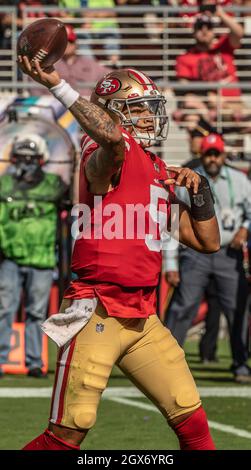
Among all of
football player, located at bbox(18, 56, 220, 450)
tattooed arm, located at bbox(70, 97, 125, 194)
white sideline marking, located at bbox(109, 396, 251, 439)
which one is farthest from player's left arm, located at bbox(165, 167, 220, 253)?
white sideline marking, located at bbox(109, 396, 251, 439)

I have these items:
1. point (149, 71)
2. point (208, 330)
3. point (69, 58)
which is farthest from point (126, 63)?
point (208, 330)

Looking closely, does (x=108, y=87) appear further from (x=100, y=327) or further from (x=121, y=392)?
(x=121, y=392)

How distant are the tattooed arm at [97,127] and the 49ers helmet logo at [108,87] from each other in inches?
22.2

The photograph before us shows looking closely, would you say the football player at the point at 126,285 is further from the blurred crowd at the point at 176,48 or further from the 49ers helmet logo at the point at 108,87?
the blurred crowd at the point at 176,48

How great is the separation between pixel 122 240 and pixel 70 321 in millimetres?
413

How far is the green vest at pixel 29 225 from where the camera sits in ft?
34.4

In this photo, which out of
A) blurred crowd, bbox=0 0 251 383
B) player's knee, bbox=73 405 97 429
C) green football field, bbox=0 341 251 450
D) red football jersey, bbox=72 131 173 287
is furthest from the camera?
blurred crowd, bbox=0 0 251 383

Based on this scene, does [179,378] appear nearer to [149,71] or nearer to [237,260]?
[237,260]

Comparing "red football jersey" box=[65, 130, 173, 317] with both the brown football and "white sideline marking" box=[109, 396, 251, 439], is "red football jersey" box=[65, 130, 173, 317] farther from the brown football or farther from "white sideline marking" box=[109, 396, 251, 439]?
"white sideline marking" box=[109, 396, 251, 439]

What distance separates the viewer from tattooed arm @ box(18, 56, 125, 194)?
4.61m

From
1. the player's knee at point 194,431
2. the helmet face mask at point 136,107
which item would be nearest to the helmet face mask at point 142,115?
the helmet face mask at point 136,107

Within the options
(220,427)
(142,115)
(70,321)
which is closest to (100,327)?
(70,321)

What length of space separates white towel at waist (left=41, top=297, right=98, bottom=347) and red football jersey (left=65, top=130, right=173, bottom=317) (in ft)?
0.15
